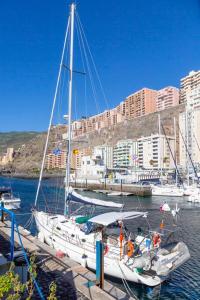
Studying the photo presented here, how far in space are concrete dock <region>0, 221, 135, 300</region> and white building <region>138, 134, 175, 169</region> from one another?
124 metres

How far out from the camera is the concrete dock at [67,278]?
32.6 ft

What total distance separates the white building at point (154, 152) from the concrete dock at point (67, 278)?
124 meters

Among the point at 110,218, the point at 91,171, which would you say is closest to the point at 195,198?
the point at 110,218

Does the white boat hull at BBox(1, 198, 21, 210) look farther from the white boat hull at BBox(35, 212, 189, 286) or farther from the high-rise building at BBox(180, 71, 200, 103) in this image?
the high-rise building at BBox(180, 71, 200, 103)

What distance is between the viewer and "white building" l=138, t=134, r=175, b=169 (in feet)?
454

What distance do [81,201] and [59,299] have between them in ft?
39.1

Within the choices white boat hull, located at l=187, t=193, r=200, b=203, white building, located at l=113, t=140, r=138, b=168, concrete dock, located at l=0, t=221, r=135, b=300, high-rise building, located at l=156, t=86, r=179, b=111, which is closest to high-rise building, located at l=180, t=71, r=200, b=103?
high-rise building, located at l=156, t=86, r=179, b=111

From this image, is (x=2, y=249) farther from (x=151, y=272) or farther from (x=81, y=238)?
(x=151, y=272)

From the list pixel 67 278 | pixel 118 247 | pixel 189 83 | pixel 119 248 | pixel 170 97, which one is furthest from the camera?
pixel 170 97

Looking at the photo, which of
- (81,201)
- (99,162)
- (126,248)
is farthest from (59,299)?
(99,162)

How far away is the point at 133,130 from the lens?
641 ft

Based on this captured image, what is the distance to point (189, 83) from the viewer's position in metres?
180

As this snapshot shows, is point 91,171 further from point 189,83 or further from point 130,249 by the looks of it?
point 189,83

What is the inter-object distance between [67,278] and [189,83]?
607 ft
